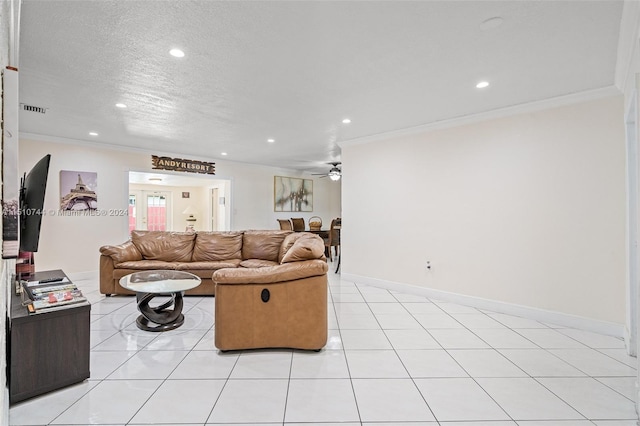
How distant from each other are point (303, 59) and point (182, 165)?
5.04 m

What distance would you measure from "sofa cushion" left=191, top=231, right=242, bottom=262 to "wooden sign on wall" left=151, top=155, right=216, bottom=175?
2.08 m

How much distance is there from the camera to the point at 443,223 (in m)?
4.30

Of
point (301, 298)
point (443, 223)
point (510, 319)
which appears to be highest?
point (443, 223)

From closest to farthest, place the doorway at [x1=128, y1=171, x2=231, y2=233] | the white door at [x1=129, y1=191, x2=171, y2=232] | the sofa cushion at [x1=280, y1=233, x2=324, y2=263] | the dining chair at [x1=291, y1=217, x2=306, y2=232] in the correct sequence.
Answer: the sofa cushion at [x1=280, y1=233, x2=324, y2=263], the dining chair at [x1=291, y1=217, x2=306, y2=232], the doorway at [x1=128, y1=171, x2=231, y2=233], the white door at [x1=129, y1=191, x2=171, y2=232]

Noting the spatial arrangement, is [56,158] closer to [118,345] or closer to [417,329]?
[118,345]

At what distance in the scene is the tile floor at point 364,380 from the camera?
6.06ft

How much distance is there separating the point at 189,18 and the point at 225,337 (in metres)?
2.42

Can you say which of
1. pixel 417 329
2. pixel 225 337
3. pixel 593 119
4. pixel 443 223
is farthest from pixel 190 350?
pixel 593 119

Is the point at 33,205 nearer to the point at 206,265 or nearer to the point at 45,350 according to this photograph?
the point at 45,350

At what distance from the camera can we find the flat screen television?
192 centimetres

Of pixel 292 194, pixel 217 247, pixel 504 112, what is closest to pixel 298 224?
pixel 292 194

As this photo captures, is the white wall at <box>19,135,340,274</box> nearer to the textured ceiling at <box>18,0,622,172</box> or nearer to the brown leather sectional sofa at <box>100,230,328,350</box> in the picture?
the textured ceiling at <box>18,0,622,172</box>

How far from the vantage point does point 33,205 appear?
193 centimetres

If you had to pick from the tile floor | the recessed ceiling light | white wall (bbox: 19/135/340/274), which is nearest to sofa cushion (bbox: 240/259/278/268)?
the tile floor
